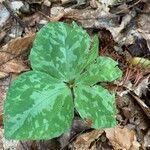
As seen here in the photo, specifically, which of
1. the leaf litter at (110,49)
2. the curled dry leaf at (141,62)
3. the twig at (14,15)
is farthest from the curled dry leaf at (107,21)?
the twig at (14,15)

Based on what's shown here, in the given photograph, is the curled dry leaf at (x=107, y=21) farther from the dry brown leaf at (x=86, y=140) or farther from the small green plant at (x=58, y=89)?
the dry brown leaf at (x=86, y=140)

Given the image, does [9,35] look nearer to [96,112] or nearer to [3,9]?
[3,9]

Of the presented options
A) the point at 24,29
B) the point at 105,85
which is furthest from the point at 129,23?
the point at 24,29

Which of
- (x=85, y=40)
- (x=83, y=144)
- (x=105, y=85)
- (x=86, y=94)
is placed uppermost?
(x=85, y=40)

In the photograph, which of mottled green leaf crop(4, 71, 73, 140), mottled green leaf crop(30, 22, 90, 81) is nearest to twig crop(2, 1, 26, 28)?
mottled green leaf crop(30, 22, 90, 81)

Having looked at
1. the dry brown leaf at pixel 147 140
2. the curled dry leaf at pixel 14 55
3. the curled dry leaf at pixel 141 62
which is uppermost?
the curled dry leaf at pixel 14 55

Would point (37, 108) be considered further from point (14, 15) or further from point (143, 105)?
point (14, 15)

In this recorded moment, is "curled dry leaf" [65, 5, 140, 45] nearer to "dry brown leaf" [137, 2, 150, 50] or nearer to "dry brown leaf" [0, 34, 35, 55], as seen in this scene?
"dry brown leaf" [137, 2, 150, 50]
